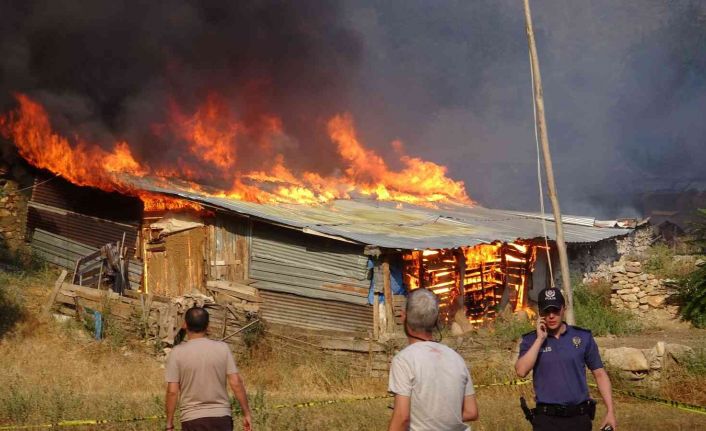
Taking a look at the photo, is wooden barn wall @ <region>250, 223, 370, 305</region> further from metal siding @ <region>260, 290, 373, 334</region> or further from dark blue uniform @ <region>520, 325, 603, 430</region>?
dark blue uniform @ <region>520, 325, 603, 430</region>

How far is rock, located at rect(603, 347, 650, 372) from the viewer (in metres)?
10.7

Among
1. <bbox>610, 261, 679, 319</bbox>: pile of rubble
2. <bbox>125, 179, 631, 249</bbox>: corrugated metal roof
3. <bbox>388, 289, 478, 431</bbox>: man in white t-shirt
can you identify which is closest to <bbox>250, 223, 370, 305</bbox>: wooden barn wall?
<bbox>125, 179, 631, 249</bbox>: corrugated metal roof

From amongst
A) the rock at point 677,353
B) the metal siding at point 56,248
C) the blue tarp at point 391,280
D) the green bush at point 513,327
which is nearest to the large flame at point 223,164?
the metal siding at point 56,248

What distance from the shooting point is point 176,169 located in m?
20.2

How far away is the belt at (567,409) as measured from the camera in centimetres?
506

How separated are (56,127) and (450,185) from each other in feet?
49.1

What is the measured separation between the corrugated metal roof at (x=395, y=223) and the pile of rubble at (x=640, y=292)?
145 centimetres

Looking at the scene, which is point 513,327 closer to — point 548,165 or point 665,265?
point 548,165

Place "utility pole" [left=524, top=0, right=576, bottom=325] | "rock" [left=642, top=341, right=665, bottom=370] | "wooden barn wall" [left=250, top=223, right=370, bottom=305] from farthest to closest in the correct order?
"wooden barn wall" [left=250, top=223, right=370, bottom=305]
"rock" [left=642, top=341, right=665, bottom=370]
"utility pole" [left=524, top=0, right=576, bottom=325]

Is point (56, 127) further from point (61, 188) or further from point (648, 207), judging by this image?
point (648, 207)

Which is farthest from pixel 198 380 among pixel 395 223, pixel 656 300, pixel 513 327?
pixel 656 300

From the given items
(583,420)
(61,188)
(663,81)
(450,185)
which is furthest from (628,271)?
(663,81)

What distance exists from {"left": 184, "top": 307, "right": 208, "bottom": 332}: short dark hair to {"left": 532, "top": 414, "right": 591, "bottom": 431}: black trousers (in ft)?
8.64

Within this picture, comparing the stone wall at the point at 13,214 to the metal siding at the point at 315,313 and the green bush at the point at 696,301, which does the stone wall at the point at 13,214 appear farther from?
the green bush at the point at 696,301
